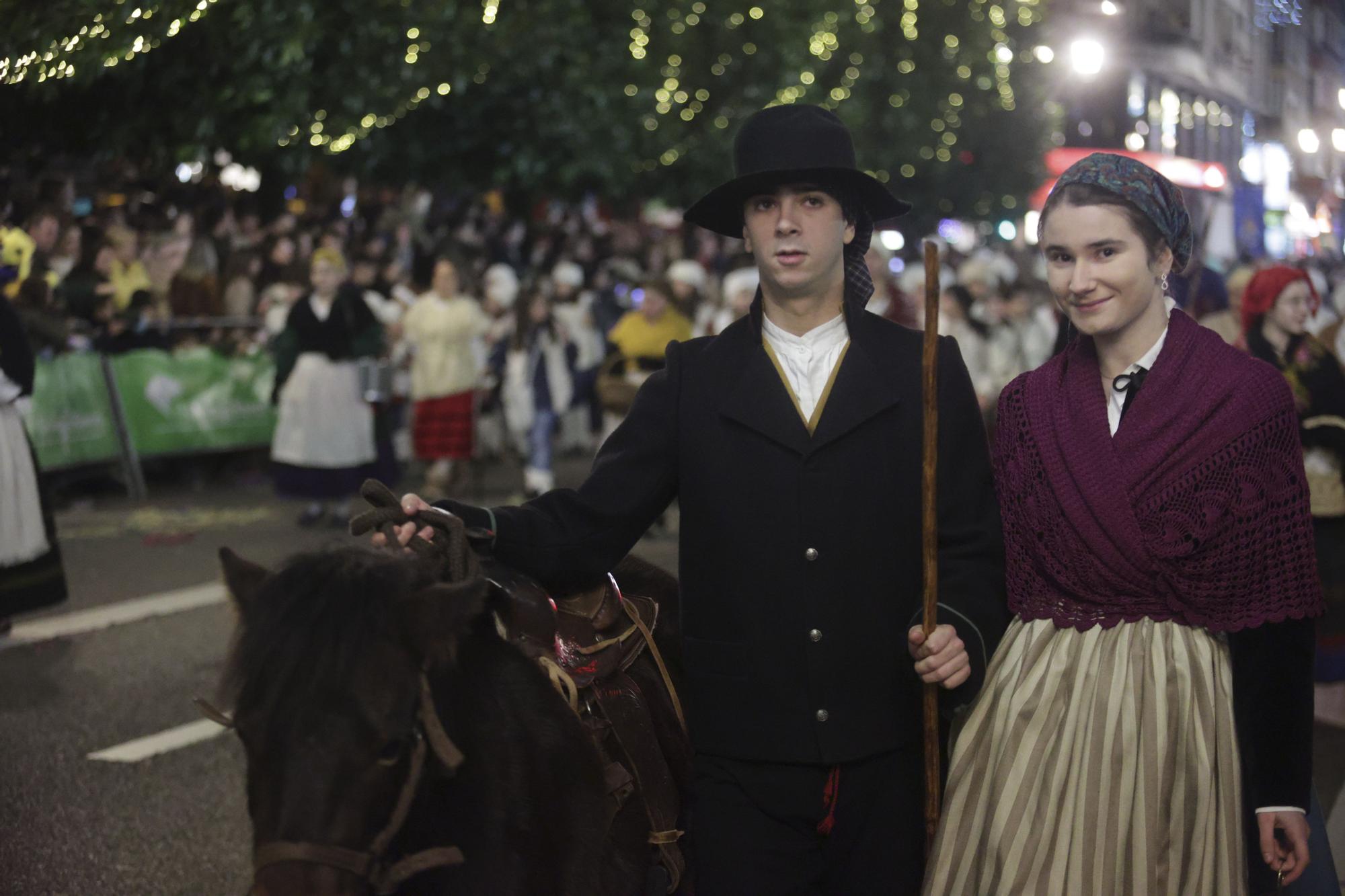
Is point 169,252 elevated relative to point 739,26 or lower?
lower

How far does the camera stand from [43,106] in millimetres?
9188

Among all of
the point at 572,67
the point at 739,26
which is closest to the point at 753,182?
the point at 572,67

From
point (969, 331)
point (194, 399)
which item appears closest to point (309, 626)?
point (194, 399)

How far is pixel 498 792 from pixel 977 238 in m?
34.7

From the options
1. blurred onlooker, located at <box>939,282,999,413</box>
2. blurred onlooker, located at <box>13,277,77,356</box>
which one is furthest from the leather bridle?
blurred onlooker, located at <box>939,282,999,413</box>

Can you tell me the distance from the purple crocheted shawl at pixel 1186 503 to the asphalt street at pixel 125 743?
1375 millimetres

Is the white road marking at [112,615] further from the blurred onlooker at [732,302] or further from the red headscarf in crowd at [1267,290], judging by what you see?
the red headscarf in crowd at [1267,290]

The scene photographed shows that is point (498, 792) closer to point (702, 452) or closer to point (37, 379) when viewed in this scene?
point (702, 452)

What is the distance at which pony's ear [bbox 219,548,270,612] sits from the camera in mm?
2584

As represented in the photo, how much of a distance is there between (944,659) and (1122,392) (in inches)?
24.4

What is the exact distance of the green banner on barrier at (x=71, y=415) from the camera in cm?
1276

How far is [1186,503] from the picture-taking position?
290 cm

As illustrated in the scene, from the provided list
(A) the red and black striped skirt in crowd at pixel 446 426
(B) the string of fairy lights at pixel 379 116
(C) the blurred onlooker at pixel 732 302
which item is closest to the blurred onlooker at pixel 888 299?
(C) the blurred onlooker at pixel 732 302

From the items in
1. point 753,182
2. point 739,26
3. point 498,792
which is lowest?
point 498,792
